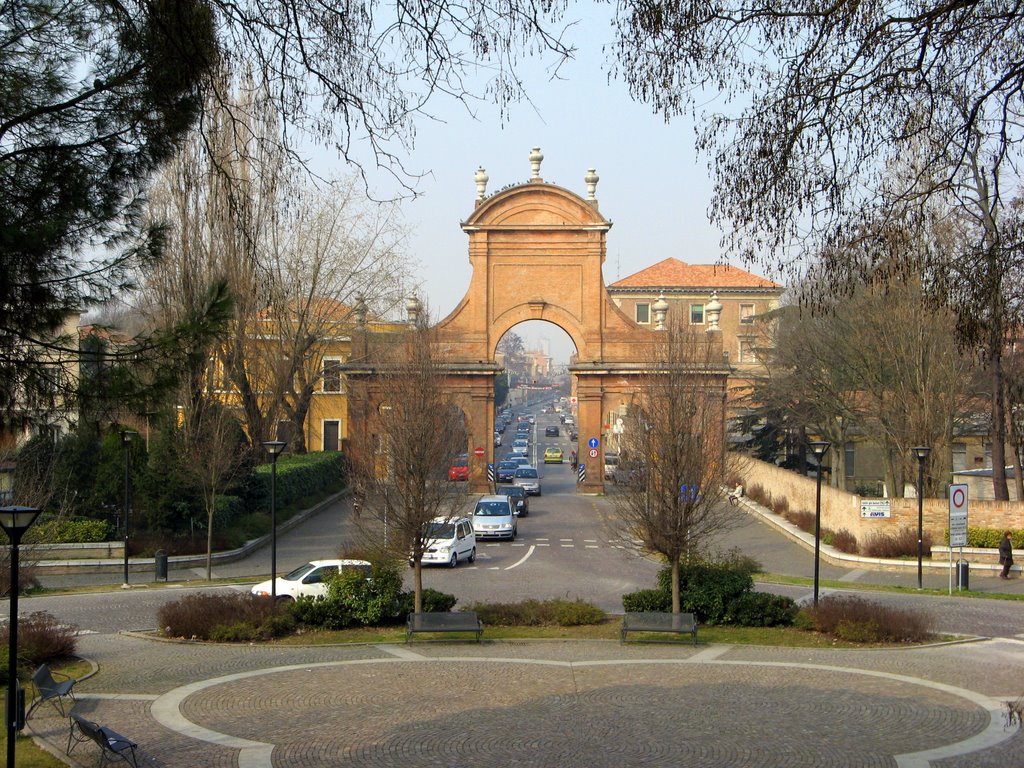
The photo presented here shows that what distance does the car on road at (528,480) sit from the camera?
169ft

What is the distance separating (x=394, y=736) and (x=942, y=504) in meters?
24.5

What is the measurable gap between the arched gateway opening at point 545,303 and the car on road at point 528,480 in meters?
2.22

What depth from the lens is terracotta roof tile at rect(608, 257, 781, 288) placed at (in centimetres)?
9056

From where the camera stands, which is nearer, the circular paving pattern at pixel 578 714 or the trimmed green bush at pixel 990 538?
the circular paving pattern at pixel 578 714

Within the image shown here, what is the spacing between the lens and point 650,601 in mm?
19953

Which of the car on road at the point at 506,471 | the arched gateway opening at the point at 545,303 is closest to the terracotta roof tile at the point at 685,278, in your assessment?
the car on road at the point at 506,471

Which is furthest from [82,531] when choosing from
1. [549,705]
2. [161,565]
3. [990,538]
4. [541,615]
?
[990,538]

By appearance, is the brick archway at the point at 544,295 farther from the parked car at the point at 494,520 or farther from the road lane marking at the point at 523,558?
the road lane marking at the point at 523,558

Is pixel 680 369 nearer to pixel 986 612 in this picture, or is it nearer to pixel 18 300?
pixel 986 612

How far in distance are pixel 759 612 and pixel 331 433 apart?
44464mm

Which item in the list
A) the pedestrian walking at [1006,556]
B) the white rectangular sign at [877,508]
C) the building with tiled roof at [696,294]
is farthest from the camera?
the building with tiled roof at [696,294]

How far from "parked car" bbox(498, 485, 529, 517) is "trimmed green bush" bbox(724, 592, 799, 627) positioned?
22.8 meters

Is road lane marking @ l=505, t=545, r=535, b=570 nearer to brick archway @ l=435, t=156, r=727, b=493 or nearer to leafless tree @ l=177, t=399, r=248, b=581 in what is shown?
leafless tree @ l=177, t=399, r=248, b=581

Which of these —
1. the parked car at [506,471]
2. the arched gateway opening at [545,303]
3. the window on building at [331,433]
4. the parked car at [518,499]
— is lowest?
the parked car at [518,499]
